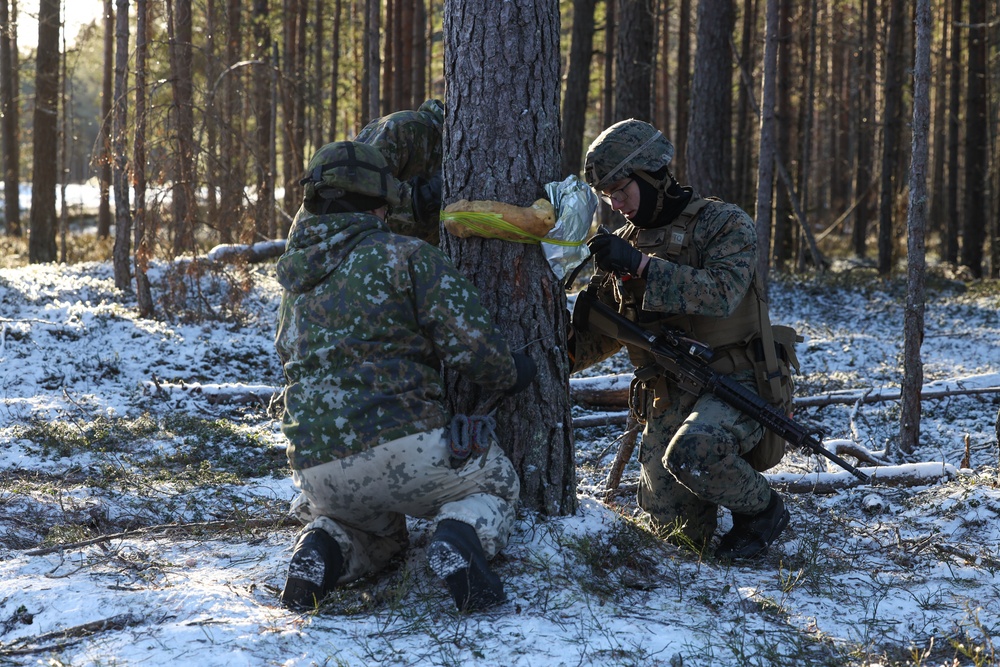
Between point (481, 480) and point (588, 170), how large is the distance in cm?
167

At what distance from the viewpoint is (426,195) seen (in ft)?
13.9

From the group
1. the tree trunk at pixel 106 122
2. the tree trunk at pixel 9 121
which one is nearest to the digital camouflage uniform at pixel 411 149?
the tree trunk at pixel 106 122

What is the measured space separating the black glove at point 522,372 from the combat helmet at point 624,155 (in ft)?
3.60

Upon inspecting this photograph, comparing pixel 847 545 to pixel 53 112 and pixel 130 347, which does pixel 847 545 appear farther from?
pixel 53 112

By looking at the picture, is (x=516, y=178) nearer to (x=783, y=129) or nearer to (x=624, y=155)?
(x=624, y=155)

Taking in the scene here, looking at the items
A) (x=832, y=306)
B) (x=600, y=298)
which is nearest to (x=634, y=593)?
(x=600, y=298)

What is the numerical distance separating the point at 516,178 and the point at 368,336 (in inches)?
41.0

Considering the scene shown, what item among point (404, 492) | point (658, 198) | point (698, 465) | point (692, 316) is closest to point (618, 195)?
point (658, 198)

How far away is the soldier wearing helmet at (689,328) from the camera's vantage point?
4.00 m

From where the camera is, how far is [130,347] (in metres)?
8.18

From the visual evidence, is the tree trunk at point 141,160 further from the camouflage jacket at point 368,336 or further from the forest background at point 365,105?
the camouflage jacket at point 368,336

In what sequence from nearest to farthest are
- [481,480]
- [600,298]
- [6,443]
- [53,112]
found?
[481,480] < [600,298] < [6,443] < [53,112]

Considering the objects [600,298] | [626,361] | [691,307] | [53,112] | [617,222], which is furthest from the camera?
[617,222]

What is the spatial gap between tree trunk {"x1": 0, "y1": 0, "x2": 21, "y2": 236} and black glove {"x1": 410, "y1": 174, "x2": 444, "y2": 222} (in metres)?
14.0
